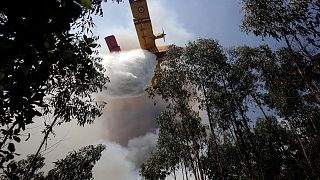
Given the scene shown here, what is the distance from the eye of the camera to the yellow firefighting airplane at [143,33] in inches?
1257

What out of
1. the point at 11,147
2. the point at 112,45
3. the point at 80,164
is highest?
the point at 112,45

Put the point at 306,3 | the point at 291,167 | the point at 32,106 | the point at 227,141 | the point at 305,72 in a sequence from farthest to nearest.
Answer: the point at 291,167 → the point at 227,141 → the point at 305,72 → the point at 306,3 → the point at 32,106

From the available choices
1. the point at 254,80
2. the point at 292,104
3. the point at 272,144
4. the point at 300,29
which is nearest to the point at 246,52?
the point at 254,80

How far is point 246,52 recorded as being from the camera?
86.3 feet

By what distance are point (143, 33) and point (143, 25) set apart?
1141mm

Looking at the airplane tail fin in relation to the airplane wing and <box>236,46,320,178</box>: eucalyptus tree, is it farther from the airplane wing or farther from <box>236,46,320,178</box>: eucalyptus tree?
<box>236,46,320,178</box>: eucalyptus tree

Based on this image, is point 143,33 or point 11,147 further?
point 143,33

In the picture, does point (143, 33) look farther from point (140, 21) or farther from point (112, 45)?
point (112, 45)

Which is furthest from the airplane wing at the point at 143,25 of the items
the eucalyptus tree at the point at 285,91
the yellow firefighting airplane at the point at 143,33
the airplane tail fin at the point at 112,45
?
the eucalyptus tree at the point at 285,91

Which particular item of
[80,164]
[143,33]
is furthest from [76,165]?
[143,33]

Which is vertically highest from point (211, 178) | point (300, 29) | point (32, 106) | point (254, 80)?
point (254, 80)

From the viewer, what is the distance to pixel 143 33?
112 ft

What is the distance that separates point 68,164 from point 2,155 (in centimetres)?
3007

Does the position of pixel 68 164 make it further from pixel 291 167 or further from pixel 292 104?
pixel 291 167
